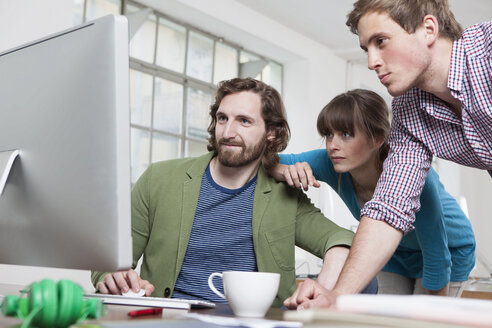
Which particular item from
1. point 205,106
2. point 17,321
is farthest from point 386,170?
point 205,106

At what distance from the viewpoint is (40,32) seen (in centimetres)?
336

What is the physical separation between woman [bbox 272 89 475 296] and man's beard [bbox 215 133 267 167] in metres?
0.10

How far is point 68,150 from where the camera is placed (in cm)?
74

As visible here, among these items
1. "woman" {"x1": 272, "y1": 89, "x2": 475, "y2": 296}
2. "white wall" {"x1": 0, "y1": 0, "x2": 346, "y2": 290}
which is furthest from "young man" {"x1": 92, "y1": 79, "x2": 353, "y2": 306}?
"white wall" {"x1": 0, "y1": 0, "x2": 346, "y2": 290}

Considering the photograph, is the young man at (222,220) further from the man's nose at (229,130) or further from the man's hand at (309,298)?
the man's hand at (309,298)

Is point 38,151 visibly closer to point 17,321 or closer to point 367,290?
point 17,321

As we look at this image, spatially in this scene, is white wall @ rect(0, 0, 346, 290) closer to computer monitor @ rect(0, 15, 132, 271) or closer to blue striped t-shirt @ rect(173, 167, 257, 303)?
blue striped t-shirt @ rect(173, 167, 257, 303)

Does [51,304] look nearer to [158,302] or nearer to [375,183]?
[158,302]

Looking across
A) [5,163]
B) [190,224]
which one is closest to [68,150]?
[5,163]

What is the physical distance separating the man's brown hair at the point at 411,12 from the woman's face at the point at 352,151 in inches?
17.8

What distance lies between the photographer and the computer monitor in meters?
0.68

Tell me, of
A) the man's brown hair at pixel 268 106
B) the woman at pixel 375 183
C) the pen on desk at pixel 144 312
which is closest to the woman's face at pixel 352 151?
the woman at pixel 375 183

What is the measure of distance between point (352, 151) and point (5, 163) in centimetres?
120

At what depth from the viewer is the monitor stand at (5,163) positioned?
Result: 30.8 inches
